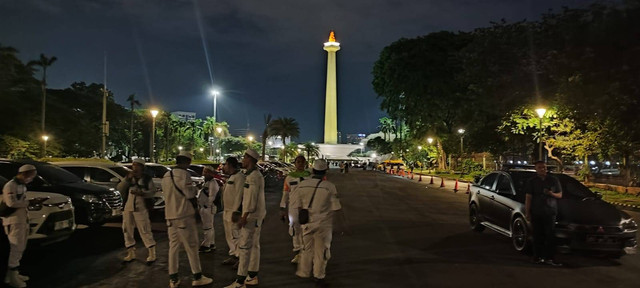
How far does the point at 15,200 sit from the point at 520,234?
7.99 meters

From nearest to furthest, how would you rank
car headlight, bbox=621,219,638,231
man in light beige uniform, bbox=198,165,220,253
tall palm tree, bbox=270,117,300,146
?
car headlight, bbox=621,219,638,231 → man in light beige uniform, bbox=198,165,220,253 → tall palm tree, bbox=270,117,300,146

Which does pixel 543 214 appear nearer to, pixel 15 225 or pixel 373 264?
pixel 373 264

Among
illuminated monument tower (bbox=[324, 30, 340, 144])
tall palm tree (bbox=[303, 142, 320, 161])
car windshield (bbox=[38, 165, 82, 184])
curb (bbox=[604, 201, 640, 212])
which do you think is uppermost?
illuminated monument tower (bbox=[324, 30, 340, 144])

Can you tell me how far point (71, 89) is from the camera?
64812mm

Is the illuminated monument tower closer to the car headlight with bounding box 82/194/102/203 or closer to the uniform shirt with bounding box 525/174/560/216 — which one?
the car headlight with bounding box 82/194/102/203

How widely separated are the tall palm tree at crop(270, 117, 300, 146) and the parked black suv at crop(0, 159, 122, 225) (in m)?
71.3

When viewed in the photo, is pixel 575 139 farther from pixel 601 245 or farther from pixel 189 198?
pixel 189 198

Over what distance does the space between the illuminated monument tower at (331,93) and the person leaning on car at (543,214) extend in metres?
87.9

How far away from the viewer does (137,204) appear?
811 cm

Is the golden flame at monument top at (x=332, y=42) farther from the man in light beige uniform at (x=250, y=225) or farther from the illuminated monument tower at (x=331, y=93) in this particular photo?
the man in light beige uniform at (x=250, y=225)

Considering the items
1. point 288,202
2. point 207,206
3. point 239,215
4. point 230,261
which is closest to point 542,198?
point 288,202

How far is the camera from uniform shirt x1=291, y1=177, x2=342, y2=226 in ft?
21.7

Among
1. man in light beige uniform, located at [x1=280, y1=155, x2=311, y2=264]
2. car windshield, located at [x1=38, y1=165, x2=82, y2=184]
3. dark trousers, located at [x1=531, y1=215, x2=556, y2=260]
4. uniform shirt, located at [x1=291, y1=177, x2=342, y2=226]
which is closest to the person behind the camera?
uniform shirt, located at [x1=291, y1=177, x2=342, y2=226]

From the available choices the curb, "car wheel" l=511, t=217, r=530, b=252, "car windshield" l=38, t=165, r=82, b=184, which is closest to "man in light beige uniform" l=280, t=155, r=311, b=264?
"car wheel" l=511, t=217, r=530, b=252
